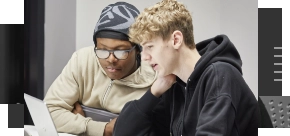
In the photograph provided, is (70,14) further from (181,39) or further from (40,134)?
(181,39)

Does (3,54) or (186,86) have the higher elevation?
(3,54)

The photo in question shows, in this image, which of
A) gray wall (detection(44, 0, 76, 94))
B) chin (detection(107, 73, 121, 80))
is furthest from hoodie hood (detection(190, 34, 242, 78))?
gray wall (detection(44, 0, 76, 94))

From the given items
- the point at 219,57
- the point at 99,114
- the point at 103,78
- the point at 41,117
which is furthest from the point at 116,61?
the point at 219,57

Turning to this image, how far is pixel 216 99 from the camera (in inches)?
43.8

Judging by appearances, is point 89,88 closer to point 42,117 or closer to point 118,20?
point 118,20

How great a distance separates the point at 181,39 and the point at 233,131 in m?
0.34

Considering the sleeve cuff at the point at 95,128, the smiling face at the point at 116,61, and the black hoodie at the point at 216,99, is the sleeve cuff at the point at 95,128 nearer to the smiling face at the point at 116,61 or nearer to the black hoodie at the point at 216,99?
the smiling face at the point at 116,61

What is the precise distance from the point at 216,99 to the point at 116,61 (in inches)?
34.2

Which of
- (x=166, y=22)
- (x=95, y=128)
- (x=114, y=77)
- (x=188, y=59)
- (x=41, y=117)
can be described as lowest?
(x=95, y=128)

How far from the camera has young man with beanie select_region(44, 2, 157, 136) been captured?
1.89 meters

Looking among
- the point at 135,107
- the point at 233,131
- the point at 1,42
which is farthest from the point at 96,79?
the point at 233,131

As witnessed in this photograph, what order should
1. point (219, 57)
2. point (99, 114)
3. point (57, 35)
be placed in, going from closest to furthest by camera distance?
point (219, 57) → point (99, 114) → point (57, 35)

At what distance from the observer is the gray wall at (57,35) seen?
8.19 feet

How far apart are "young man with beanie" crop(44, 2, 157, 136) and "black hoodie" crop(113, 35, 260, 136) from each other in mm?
475
